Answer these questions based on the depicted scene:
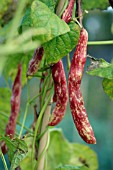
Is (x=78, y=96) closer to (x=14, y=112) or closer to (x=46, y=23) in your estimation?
(x=46, y=23)

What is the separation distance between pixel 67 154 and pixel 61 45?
952 mm

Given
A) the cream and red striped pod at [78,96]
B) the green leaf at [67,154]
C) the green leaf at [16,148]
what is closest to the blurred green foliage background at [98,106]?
the green leaf at [67,154]

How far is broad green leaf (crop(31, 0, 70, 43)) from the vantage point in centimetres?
89

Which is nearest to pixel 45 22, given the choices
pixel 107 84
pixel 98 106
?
pixel 107 84

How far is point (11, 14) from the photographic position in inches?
65.1

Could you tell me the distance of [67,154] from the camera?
72.5 inches

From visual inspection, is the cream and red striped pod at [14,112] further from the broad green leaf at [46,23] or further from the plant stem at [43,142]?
the broad green leaf at [46,23]

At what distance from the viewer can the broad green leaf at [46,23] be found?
892 mm

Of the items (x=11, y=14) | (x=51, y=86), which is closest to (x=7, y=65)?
(x=11, y=14)

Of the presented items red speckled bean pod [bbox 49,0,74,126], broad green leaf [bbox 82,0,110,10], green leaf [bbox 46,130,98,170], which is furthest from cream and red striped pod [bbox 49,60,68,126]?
Result: green leaf [bbox 46,130,98,170]

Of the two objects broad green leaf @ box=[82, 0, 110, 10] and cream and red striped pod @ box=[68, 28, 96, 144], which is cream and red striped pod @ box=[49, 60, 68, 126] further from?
broad green leaf @ box=[82, 0, 110, 10]

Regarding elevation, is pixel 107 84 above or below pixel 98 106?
above

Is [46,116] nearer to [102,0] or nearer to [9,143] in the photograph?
[9,143]

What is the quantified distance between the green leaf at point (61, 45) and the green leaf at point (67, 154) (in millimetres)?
856
